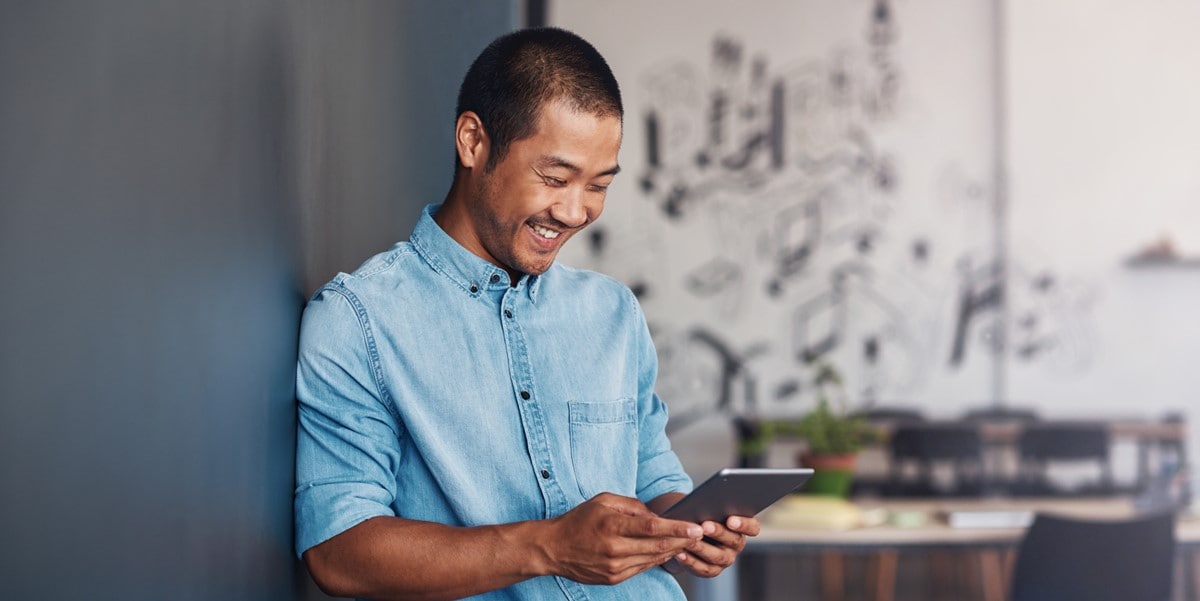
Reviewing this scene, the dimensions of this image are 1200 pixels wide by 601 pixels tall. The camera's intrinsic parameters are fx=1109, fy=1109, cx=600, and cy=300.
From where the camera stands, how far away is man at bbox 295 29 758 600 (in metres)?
1.24

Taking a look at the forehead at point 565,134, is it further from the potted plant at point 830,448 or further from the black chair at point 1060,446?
the black chair at point 1060,446

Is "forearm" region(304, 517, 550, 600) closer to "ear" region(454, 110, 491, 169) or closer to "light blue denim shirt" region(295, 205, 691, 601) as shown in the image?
"light blue denim shirt" region(295, 205, 691, 601)

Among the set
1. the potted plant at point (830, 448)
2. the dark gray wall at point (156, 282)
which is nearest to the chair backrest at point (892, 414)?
the potted plant at point (830, 448)

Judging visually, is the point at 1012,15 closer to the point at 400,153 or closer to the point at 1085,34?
the point at 1085,34

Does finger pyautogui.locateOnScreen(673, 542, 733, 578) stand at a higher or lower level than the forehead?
lower

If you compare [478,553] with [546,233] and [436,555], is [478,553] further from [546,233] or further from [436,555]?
[546,233]

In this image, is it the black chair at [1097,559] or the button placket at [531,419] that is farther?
the black chair at [1097,559]

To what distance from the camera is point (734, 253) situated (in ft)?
25.7

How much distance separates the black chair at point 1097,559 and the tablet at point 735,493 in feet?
7.27

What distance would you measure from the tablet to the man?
0.10 feet

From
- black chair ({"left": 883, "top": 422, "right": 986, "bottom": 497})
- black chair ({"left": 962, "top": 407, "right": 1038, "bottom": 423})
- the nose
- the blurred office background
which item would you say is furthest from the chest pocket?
the blurred office background

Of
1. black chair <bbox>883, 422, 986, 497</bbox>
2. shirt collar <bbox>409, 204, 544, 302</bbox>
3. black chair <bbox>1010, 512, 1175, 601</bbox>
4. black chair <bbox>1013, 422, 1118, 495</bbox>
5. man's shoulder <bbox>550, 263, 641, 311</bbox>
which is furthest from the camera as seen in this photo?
black chair <bbox>1013, 422, 1118, 495</bbox>

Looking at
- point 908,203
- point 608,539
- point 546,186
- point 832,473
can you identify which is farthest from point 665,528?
point 908,203

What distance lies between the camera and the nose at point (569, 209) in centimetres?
135
